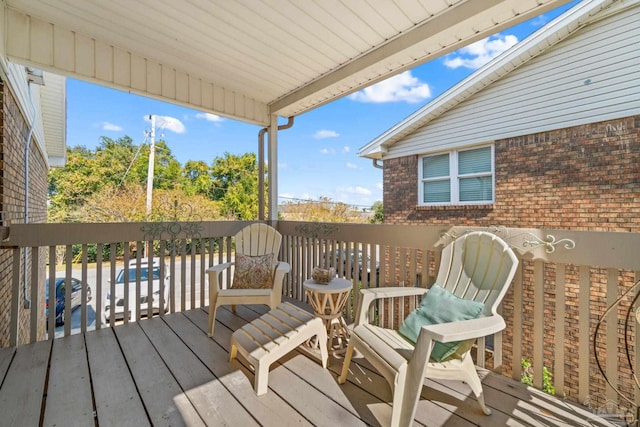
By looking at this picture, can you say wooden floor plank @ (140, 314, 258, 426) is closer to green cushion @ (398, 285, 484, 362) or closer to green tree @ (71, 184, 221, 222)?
green cushion @ (398, 285, 484, 362)

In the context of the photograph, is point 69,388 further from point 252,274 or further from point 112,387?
point 252,274

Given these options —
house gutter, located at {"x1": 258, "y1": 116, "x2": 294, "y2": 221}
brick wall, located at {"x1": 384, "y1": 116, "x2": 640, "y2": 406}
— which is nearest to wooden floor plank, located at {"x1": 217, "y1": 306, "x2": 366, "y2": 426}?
house gutter, located at {"x1": 258, "y1": 116, "x2": 294, "y2": 221}

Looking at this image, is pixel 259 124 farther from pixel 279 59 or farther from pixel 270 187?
pixel 279 59

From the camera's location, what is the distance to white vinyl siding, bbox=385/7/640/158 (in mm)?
3682

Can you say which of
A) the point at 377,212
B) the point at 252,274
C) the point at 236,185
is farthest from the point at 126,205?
the point at 252,274

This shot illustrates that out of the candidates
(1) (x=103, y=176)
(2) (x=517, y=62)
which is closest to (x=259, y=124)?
(2) (x=517, y=62)

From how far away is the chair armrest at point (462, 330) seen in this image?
1.33m

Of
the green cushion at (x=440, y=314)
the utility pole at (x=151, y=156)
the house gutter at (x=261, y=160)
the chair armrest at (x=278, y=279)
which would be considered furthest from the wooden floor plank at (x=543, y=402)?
the utility pole at (x=151, y=156)

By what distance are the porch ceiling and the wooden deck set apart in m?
2.55

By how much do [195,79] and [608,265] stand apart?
4159mm

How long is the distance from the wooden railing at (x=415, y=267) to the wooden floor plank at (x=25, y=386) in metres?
0.27

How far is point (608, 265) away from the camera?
A: 1614mm

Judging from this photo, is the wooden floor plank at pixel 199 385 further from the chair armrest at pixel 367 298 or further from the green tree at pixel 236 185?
the green tree at pixel 236 185

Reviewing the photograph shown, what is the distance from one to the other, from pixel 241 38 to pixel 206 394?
9.46ft
